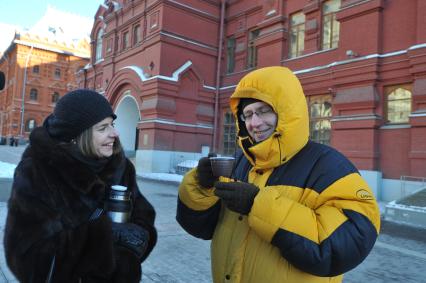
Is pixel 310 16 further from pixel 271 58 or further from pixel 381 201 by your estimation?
pixel 381 201

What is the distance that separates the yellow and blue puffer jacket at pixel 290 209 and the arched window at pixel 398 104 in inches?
460

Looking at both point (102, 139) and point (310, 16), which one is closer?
point (102, 139)

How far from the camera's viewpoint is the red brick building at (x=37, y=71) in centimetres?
5247

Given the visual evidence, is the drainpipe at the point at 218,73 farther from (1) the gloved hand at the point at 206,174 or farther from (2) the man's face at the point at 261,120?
(2) the man's face at the point at 261,120

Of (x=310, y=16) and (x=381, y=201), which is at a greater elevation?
(x=310, y=16)

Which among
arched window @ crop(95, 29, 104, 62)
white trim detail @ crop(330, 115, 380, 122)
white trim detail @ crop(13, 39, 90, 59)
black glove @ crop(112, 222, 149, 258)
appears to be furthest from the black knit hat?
white trim detail @ crop(13, 39, 90, 59)

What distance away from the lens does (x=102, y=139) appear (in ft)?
7.55

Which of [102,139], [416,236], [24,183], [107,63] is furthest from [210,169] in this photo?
[107,63]

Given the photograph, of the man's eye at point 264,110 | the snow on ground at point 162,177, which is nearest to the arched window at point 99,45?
the snow on ground at point 162,177

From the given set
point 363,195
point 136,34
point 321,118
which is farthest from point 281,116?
point 136,34

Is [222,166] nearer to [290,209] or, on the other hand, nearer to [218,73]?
[290,209]

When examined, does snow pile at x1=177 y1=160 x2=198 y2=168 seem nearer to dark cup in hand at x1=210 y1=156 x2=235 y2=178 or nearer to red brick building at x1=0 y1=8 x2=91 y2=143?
dark cup in hand at x1=210 y1=156 x2=235 y2=178

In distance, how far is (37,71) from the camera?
179ft

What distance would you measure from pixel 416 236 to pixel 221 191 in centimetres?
743
